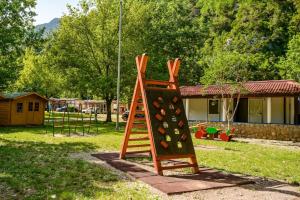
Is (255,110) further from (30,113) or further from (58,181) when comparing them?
(58,181)

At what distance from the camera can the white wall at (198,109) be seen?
2827 centimetres

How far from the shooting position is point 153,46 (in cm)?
3594

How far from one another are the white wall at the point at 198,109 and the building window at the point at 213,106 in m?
0.44

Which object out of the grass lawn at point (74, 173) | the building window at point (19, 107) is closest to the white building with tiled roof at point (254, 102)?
the grass lawn at point (74, 173)

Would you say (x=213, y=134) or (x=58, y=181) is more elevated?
(x=213, y=134)

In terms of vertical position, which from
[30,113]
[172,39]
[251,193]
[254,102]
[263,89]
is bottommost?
[251,193]

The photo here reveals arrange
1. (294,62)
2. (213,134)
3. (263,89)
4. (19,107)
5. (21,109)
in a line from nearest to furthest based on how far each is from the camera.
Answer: (213,134)
(263,89)
(294,62)
(19,107)
(21,109)

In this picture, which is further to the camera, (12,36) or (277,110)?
(277,110)

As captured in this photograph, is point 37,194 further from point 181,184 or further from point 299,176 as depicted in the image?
point 299,176

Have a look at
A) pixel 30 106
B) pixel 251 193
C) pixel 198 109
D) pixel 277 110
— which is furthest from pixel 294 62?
pixel 30 106

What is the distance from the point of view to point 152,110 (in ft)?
29.5

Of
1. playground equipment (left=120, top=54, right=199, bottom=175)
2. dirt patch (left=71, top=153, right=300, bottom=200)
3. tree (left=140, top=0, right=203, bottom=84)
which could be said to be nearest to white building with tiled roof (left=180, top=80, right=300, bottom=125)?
tree (left=140, top=0, right=203, bottom=84)

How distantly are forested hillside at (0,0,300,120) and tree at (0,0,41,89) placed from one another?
0.07 m

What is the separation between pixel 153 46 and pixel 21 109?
15041 mm
